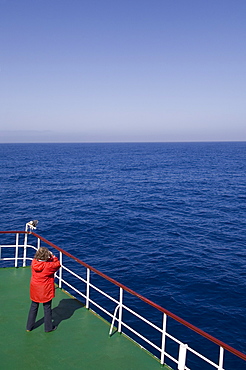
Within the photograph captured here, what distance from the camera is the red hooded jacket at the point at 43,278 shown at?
7227 mm

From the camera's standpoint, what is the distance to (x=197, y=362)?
12.7m

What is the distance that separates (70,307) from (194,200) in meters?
36.8

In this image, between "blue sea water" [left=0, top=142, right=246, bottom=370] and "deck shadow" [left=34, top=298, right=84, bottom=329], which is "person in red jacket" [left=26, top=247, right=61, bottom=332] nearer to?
"deck shadow" [left=34, top=298, right=84, bottom=329]

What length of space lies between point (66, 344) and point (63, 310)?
61.7 inches

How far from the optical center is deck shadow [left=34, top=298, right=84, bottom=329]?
323 inches

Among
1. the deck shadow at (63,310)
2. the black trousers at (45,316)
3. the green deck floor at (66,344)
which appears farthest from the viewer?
the deck shadow at (63,310)

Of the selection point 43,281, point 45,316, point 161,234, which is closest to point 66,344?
point 45,316

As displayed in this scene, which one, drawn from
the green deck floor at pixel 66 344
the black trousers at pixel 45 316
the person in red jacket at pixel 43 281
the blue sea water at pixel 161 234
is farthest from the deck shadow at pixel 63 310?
the blue sea water at pixel 161 234

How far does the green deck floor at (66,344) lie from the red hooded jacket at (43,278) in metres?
0.94

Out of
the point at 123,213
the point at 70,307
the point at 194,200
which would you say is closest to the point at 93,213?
the point at 123,213

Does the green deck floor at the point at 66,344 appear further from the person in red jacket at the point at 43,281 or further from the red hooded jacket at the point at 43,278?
the red hooded jacket at the point at 43,278

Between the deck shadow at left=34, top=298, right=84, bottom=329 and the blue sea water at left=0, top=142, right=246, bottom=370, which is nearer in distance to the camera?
the deck shadow at left=34, top=298, right=84, bottom=329

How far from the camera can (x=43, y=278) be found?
7344 millimetres

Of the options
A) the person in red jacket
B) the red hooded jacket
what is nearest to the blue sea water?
the person in red jacket
